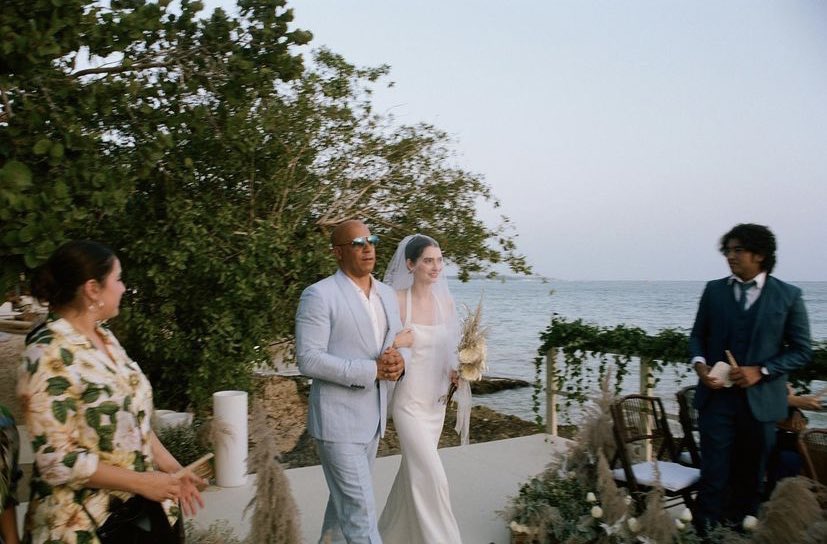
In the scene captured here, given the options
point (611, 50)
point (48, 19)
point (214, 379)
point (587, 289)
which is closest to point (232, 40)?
point (48, 19)

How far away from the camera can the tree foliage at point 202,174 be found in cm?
517

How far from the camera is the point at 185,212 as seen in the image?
7367 millimetres

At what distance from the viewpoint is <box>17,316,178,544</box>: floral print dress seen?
6.79ft

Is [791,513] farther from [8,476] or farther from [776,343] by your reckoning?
[8,476]

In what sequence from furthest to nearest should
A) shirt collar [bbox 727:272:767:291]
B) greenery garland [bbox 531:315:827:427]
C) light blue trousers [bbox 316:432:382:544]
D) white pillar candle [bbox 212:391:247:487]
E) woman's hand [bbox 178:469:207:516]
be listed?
white pillar candle [bbox 212:391:247:487], greenery garland [bbox 531:315:827:427], shirt collar [bbox 727:272:767:291], light blue trousers [bbox 316:432:382:544], woman's hand [bbox 178:469:207:516]

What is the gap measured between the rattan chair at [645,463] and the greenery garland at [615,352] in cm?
136

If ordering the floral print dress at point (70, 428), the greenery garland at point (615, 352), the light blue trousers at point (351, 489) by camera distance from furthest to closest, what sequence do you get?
the greenery garland at point (615, 352) → the light blue trousers at point (351, 489) → the floral print dress at point (70, 428)

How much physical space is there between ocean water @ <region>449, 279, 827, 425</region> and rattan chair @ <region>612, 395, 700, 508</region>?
34.7 feet

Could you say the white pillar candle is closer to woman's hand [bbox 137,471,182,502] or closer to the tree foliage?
the tree foliage

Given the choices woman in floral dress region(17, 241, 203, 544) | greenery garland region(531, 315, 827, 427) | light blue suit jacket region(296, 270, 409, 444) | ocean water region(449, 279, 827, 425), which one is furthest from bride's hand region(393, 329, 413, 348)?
ocean water region(449, 279, 827, 425)

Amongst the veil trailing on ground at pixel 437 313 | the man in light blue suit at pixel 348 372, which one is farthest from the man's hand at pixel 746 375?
the man in light blue suit at pixel 348 372

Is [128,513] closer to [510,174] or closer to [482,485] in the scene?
[482,485]

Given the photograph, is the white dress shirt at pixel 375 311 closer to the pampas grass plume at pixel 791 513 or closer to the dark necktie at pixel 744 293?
the pampas grass plume at pixel 791 513

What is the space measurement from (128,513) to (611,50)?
10946 millimetres
